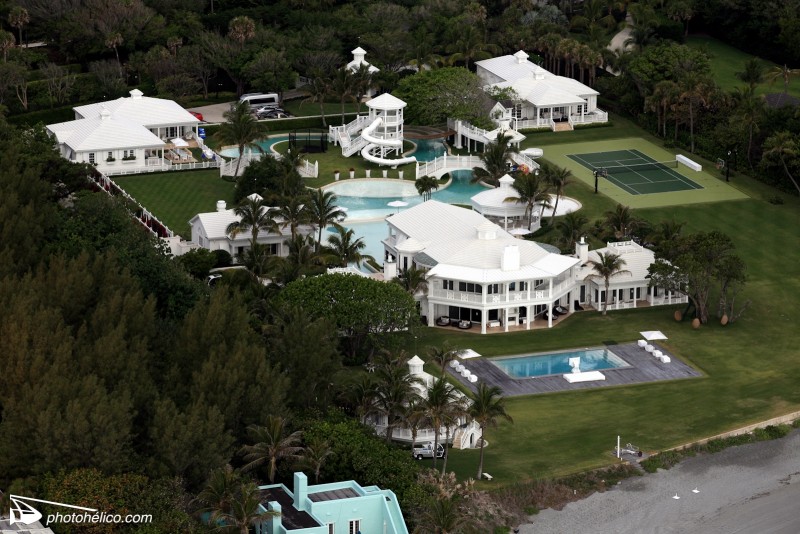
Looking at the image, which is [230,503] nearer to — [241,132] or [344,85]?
[241,132]

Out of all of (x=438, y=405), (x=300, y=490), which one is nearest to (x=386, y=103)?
(x=438, y=405)

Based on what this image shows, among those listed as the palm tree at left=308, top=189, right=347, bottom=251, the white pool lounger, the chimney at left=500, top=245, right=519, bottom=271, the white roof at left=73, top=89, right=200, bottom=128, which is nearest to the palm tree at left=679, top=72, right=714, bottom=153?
the palm tree at left=308, top=189, right=347, bottom=251

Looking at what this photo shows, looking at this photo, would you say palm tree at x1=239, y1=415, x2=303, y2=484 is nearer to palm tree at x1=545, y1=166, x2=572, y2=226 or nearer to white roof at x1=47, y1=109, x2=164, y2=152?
palm tree at x1=545, y1=166, x2=572, y2=226

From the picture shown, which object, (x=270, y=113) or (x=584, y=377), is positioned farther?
(x=270, y=113)

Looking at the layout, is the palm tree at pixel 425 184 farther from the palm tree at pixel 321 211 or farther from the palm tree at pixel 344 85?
the palm tree at pixel 344 85

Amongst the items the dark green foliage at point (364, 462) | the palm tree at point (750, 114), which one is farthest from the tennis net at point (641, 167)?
the dark green foliage at point (364, 462)

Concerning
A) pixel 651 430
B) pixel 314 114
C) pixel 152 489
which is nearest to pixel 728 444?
pixel 651 430
